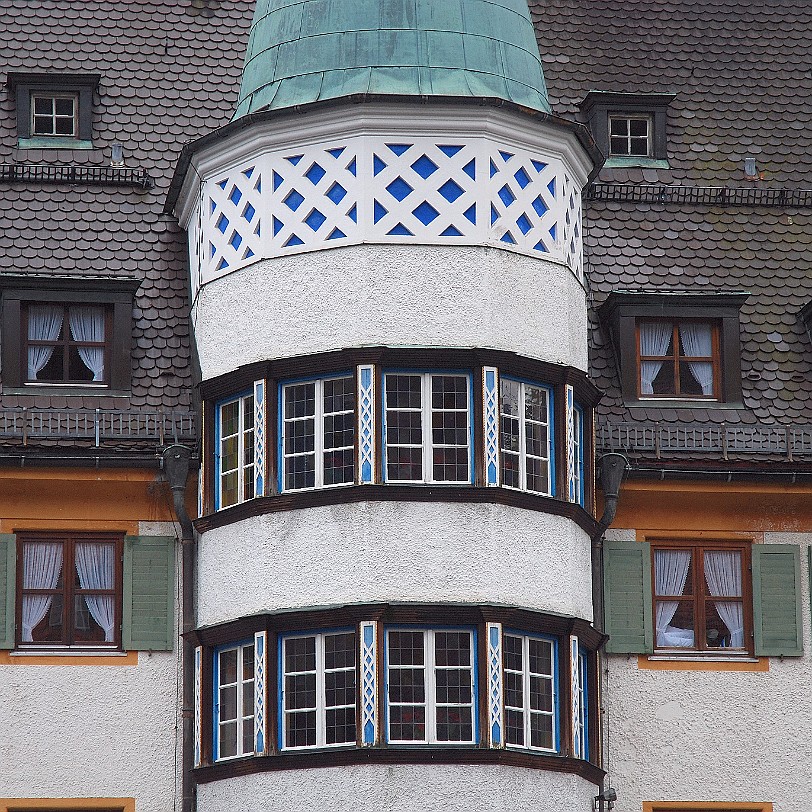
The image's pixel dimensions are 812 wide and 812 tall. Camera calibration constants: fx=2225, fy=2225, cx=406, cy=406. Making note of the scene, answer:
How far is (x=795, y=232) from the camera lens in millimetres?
32500

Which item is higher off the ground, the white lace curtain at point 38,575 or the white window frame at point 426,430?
the white window frame at point 426,430

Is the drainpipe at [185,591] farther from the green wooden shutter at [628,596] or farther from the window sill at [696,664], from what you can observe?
the window sill at [696,664]

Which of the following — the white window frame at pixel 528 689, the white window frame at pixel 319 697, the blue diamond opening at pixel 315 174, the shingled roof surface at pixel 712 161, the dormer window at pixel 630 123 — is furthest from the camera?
the dormer window at pixel 630 123

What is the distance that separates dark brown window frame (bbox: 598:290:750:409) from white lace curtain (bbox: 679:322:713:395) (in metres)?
0.14

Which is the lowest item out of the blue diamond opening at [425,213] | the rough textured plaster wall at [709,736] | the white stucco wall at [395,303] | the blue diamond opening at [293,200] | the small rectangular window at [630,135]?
the rough textured plaster wall at [709,736]

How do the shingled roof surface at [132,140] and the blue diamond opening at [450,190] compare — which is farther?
the shingled roof surface at [132,140]

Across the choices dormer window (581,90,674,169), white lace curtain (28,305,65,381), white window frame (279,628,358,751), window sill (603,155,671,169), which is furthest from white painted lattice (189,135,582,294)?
dormer window (581,90,674,169)

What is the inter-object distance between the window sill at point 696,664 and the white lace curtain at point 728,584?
0.34 metres

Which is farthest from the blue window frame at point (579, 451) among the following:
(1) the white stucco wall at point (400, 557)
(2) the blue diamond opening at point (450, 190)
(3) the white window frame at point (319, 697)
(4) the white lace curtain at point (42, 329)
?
(4) the white lace curtain at point (42, 329)

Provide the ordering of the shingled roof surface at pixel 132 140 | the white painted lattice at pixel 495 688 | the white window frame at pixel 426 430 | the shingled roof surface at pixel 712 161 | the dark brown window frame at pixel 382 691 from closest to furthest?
Result: 1. the dark brown window frame at pixel 382 691
2. the white painted lattice at pixel 495 688
3. the white window frame at pixel 426 430
4. the shingled roof surface at pixel 132 140
5. the shingled roof surface at pixel 712 161

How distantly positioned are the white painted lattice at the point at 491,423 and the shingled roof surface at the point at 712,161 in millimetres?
3111

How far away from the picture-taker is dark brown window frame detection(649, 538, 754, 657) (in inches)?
1145

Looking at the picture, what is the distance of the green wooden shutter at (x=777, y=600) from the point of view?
2895 cm

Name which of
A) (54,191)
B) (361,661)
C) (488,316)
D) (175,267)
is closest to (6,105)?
(54,191)
